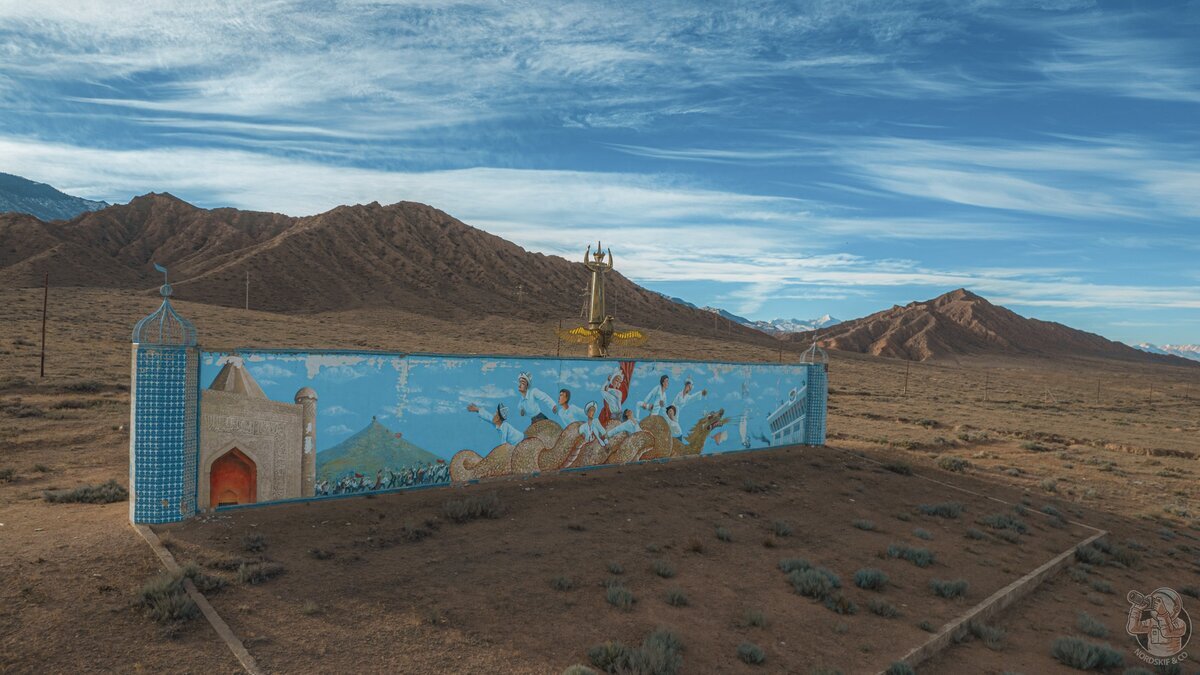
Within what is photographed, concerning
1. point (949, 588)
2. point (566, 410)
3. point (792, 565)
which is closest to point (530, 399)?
point (566, 410)

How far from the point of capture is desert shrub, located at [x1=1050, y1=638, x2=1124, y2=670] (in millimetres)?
8250

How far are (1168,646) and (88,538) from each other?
1510 centimetres

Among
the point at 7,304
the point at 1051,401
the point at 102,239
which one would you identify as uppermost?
the point at 102,239

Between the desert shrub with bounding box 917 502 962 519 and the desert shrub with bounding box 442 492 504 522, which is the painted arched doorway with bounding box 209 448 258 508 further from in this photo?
the desert shrub with bounding box 917 502 962 519

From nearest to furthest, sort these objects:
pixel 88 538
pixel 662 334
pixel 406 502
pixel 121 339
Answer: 1. pixel 88 538
2. pixel 406 502
3. pixel 121 339
4. pixel 662 334

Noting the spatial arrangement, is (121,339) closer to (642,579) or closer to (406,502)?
(406,502)

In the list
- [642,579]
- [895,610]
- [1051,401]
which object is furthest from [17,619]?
[1051,401]

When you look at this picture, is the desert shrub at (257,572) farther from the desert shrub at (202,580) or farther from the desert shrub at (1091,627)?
the desert shrub at (1091,627)

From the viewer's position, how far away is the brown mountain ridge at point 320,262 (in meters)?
77.4

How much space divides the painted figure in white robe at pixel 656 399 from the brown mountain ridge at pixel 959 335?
11687cm

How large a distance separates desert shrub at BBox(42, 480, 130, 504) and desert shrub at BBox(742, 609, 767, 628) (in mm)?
10592

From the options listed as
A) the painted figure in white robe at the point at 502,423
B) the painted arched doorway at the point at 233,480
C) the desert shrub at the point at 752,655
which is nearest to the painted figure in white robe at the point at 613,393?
the painted figure in white robe at the point at 502,423

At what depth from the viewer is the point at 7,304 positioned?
47500 millimetres

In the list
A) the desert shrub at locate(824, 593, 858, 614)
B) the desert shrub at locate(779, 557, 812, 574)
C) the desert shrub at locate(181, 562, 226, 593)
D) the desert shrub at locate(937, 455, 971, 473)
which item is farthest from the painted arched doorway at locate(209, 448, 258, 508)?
the desert shrub at locate(937, 455, 971, 473)
